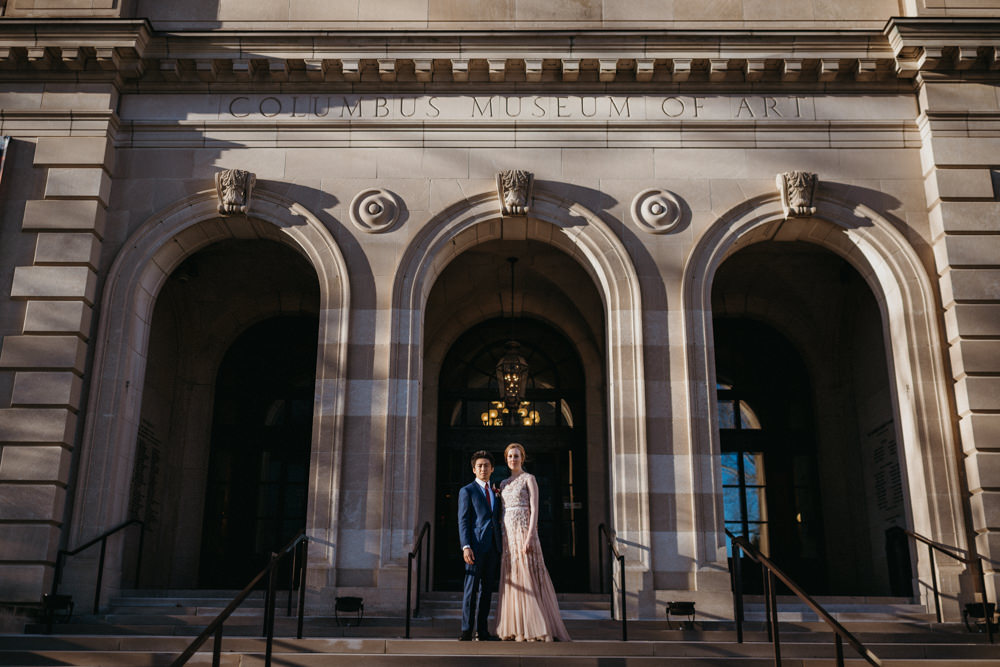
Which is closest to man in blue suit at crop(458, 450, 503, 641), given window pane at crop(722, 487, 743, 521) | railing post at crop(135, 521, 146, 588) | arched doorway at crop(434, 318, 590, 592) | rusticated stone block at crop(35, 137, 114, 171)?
arched doorway at crop(434, 318, 590, 592)

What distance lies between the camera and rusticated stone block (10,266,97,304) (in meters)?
12.5

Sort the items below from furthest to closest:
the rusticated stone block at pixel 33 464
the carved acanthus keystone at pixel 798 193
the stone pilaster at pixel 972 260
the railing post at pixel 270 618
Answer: the carved acanthus keystone at pixel 798 193 < the rusticated stone block at pixel 33 464 < the stone pilaster at pixel 972 260 < the railing post at pixel 270 618

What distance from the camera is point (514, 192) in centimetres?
1295

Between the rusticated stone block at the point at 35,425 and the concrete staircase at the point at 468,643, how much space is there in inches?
86.2

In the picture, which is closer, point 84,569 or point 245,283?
point 84,569

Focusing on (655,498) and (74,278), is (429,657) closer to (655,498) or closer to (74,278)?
(655,498)

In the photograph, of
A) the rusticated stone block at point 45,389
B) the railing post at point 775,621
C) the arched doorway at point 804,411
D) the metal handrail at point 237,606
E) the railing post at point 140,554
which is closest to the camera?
the metal handrail at point 237,606

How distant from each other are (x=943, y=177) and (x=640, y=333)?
4613 millimetres

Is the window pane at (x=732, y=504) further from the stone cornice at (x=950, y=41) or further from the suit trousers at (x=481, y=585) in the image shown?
the suit trousers at (x=481, y=585)

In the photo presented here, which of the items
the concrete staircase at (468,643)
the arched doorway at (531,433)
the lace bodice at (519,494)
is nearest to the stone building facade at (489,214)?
the concrete staircase at (468,643)

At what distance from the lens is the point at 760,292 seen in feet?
55.1

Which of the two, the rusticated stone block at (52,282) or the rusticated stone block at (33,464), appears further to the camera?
the rusticated stone block at (52,282)

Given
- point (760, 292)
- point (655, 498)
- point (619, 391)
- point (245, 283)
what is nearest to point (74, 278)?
point (245, 283)

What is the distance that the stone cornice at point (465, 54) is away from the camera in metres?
13.2
